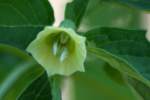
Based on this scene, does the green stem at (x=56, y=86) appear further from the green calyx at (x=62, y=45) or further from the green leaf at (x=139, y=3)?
the green leaf at (x=139, y=3)

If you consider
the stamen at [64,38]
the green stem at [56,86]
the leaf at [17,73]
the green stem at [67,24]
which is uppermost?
the green stem at [67,24]

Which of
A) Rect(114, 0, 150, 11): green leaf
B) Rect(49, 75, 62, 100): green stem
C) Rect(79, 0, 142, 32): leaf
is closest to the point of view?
Rect(49, 75, 62, 100): green stem

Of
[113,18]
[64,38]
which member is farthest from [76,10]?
[113,18]

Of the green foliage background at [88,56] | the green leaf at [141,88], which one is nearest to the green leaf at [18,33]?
the green foliage background at [88,56]

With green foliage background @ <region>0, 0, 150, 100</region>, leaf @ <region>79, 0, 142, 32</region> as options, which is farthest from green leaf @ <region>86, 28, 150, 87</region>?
leaf @ <region>79, 0, 142, 32</region>

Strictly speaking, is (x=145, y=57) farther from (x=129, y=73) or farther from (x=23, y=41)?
(x=23, y=41)

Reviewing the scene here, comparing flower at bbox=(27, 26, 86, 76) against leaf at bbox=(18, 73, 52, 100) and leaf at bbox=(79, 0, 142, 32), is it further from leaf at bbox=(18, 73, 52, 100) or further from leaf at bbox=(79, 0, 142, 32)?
leaf at bbox=(79, 0, 142, 32)

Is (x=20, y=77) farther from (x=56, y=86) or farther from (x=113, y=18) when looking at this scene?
(x=113, y=18)
